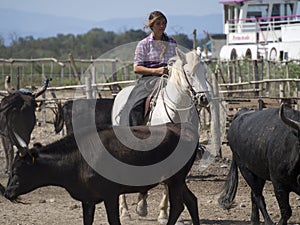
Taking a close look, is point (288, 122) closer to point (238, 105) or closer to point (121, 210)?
point (121, 210)

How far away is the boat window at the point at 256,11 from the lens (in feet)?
138

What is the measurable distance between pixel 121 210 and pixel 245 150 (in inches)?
81.2

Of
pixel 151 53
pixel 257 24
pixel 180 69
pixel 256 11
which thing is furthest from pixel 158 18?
pixel 256 11

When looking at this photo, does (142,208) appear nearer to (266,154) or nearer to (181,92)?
(181,92)

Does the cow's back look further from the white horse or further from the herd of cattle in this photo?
the white horse

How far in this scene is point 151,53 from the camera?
9641mm

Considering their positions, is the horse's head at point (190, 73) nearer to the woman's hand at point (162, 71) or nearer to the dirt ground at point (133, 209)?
the woman's hand at point (162, 71)

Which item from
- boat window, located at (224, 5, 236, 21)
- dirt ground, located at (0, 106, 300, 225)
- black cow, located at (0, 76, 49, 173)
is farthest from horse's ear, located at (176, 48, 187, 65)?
boat window, located at (224, 5, 236, 21)

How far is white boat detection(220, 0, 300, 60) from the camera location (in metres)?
38.8

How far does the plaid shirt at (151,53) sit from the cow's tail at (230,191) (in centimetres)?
169

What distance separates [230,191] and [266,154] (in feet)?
4.75

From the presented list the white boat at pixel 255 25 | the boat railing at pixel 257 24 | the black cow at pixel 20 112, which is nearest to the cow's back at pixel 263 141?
the black cow at pixel 20 112

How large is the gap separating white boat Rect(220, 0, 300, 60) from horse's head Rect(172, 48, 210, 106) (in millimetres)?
28095

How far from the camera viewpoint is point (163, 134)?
804 cm
